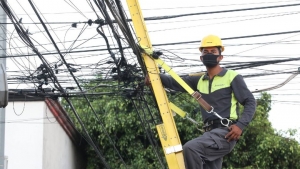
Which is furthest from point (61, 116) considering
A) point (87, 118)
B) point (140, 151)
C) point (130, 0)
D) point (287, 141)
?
point (130, 0)

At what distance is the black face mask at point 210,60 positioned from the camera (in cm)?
779

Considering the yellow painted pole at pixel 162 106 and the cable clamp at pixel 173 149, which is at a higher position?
the yellow painted pole at pixel 162 106

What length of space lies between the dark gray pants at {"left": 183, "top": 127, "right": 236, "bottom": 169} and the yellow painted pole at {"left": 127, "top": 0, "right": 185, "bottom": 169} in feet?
1.20

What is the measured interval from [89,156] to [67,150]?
1232 millimetres

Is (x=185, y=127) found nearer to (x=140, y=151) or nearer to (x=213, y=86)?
(x=140, y=151)

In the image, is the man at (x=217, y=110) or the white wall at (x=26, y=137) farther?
the white wall at (x=26, y=137)

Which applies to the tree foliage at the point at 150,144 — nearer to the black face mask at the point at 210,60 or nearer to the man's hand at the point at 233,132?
the black face mask at the point at 210,60

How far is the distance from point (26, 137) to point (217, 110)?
9.57 m

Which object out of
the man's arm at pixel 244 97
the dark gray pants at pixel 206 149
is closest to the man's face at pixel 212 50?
the man's arm at pixel 244 97

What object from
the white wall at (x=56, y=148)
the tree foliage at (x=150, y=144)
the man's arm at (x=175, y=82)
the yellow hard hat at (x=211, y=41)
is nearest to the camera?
the yellow hard hat at (x=211, y=41)

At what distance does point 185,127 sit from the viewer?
1873 centimetres

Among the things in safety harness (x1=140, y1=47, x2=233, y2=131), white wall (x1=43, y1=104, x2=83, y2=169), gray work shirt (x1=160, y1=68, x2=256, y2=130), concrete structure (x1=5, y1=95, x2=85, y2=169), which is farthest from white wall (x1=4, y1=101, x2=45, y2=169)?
gray work shirt (x1=160, y1=68, x2=256, y2=130)

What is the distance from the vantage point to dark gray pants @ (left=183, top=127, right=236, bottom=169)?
7398 millimetres

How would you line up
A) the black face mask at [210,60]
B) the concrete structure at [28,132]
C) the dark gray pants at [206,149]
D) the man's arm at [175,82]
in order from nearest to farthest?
the dark gray pants at [206,149] < the black face mask at [210,60] < the man's arm at [175,82] < the concrete structure at [28,132]
